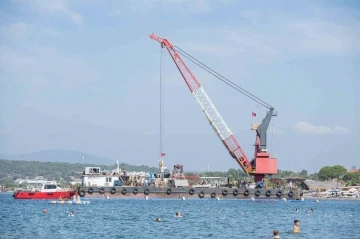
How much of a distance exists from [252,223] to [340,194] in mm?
114510

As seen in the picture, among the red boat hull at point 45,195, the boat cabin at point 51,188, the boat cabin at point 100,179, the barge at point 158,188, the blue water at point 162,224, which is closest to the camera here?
the blue water at point 162,224

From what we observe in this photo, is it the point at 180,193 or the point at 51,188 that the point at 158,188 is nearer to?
the point at 180,193

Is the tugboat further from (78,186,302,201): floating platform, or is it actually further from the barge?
the barge

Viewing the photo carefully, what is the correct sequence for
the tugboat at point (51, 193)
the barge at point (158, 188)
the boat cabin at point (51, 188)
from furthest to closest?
the barge at point (158, 188) → the boat cabin at point (51, 188) → the tugboat at point (51, 193)

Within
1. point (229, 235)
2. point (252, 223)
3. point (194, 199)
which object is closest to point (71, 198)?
point (194, 199)

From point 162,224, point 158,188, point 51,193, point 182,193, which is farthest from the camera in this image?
point 182,193

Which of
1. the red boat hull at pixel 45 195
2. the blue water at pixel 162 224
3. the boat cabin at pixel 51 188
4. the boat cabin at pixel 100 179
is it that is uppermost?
the boat cabin at pixel 100 179

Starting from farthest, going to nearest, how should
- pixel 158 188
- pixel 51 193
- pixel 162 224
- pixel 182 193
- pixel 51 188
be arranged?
pixel 182 193, pixel 158 188, pixel 51 188, pixel 51 193, pixel 162 224

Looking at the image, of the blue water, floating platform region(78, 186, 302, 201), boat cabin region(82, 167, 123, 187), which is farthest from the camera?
boat cabin region(82, 167, 123, 187)

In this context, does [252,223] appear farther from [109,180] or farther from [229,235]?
[109,180]

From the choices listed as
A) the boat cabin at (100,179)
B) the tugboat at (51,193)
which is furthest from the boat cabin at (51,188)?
the boat cabin at (100,179)

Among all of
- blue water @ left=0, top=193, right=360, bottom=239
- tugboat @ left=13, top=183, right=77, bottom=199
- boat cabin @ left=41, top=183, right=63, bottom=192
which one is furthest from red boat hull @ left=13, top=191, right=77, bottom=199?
blue water @ left=0, top=193, right=360, bottom=239

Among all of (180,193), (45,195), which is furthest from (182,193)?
(45,195)

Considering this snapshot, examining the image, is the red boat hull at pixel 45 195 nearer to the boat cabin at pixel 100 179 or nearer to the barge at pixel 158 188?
the barge at pixel 158 188
